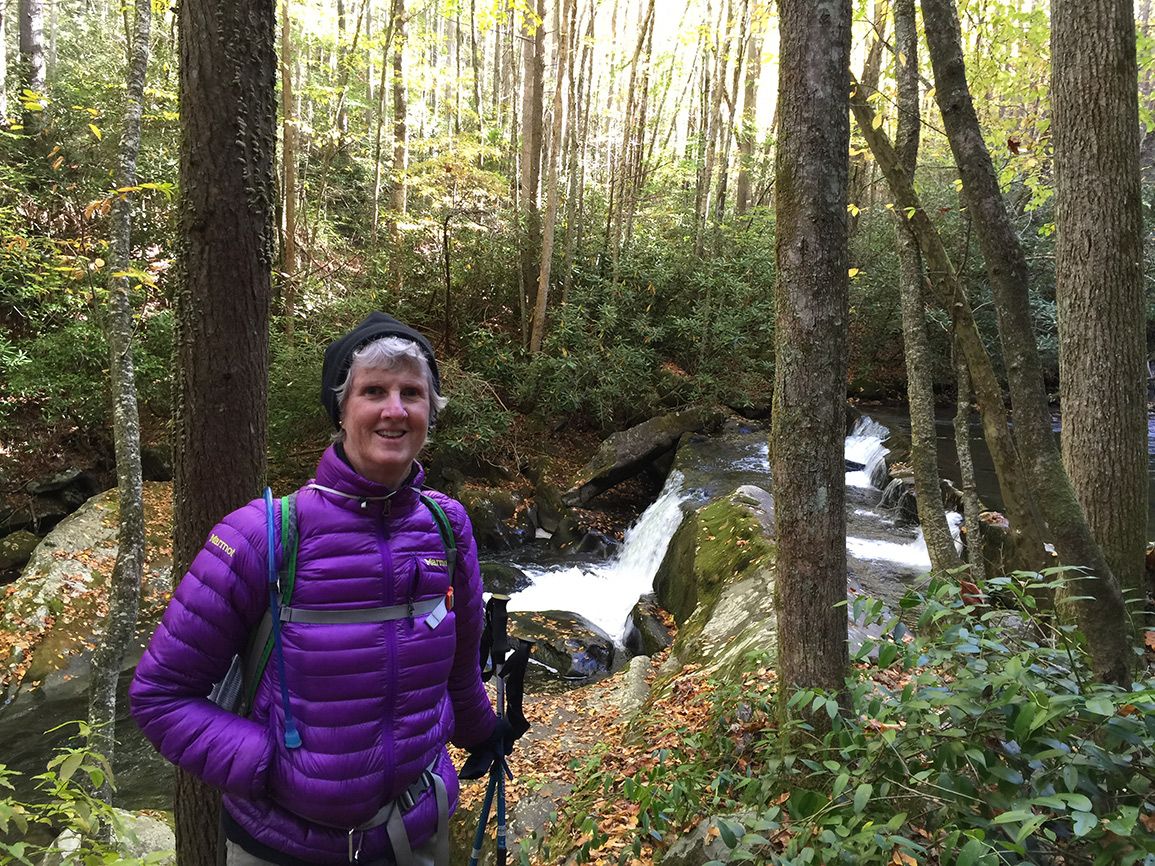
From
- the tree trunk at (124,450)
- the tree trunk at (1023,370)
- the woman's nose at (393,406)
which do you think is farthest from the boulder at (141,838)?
the tree trunk at (1023,370)

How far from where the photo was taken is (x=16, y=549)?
8.44 meters

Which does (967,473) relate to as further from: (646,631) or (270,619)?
(270,619)

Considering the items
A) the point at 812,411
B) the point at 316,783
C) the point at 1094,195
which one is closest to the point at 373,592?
the point at 316,783

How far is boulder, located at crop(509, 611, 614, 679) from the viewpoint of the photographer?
718 cm

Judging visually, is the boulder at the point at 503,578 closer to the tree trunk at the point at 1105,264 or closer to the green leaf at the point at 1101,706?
the tree trunk at the point at 1105,264

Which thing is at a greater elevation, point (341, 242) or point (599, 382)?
point (341, 242)

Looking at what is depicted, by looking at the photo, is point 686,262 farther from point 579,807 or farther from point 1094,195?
point 579,807

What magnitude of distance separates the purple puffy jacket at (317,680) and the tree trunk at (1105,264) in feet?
12.3

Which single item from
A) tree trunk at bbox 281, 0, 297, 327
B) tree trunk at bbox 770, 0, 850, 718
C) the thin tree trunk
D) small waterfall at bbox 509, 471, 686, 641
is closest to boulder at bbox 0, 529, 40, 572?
tree trunk at bbox 281, 0, 297, 327

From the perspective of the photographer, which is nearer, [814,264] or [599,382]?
[814,264]

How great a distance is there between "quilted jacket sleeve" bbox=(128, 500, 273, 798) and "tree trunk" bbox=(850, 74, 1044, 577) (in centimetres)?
355

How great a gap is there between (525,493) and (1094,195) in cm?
917

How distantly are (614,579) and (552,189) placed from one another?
7.34 m

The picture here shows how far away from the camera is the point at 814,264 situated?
2572mm
